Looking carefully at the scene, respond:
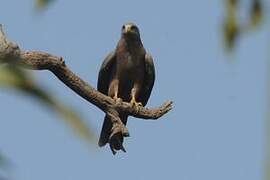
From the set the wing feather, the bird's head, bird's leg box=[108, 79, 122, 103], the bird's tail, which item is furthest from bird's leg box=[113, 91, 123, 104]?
the bird's head

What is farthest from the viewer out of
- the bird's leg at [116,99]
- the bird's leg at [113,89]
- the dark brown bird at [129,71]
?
the dark brown bird at [129,71]

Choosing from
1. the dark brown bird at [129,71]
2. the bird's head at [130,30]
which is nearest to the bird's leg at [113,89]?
the dark brown bird at [129,71]

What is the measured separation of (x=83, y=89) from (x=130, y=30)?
3.05 metres

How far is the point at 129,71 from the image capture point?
10984 millimetres

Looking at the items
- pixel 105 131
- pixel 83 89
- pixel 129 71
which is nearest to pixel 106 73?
pixel 129 71

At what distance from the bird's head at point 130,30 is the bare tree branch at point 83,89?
85.7 inches

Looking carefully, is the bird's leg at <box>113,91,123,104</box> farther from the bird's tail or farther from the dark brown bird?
the bird's tail

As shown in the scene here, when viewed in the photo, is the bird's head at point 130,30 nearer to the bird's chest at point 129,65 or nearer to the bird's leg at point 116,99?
the bird's chest at point 129,65

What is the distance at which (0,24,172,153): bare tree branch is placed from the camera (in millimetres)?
7660

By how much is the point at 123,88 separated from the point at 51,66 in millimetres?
3171

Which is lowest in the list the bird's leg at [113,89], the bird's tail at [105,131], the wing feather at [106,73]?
the bird's tail at [105,131]

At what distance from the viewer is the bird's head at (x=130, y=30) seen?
1118cm

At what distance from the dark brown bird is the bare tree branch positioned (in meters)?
1.62

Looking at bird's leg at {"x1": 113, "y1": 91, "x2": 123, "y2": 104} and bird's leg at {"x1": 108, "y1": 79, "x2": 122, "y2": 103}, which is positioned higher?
bird's leg at {"x1": 108, "y1": 79, "x2": 122, "y2": 103}
